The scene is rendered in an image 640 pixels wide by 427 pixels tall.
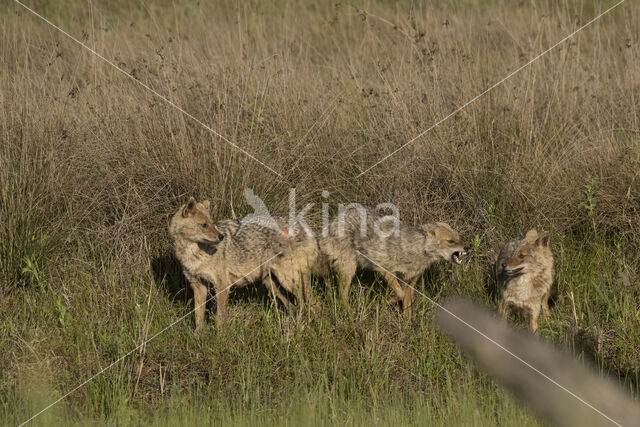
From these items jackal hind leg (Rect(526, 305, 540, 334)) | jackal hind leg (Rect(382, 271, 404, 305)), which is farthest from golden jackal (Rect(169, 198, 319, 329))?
jackal hind leg (Rect(526, 305, 540, 334))

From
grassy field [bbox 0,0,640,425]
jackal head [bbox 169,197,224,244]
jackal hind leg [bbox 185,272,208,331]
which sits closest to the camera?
grassy field [bbox 0,0,640,425]

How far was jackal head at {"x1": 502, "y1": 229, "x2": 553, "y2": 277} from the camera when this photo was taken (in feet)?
21.8

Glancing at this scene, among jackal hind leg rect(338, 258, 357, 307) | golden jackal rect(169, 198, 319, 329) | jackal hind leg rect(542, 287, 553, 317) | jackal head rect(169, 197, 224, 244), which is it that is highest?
jackal head rect(169, 197, 224, 244)

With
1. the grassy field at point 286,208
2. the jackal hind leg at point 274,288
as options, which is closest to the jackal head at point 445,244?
the grassy field at point 286,208

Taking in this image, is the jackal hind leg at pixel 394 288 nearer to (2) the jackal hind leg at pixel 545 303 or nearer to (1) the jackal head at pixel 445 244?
(1) the jackal head at pixel 445 244

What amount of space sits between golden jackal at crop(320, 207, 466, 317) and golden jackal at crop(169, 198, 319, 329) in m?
0.24

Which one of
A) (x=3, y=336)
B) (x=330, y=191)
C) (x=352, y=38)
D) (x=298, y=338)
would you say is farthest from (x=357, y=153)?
(x=352, y=38)

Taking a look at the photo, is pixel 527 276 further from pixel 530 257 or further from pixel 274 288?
pixel 274 288

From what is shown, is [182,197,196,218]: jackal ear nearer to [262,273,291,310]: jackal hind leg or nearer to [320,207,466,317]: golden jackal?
[262,273,291,310]: jackal hind leg

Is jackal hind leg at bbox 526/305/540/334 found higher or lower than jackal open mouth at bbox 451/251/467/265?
lower

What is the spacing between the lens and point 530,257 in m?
6.75

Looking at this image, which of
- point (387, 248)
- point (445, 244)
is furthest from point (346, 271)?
point (445, 244)

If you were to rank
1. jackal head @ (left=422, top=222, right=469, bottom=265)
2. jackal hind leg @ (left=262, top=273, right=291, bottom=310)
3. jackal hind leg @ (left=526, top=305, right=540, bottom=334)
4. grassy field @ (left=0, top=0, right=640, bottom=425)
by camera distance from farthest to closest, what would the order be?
jackal head @ (left=422, top=222, right=469, bottom=265)
jackal hind leg @ (left=262, top=273, right=291, bottom=310)
jackal hind leg @ (left=526, top=305, right=540, bottom=334)
grassy field @ (left=0, top=0, right=640, bottom=425)

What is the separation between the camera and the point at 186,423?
495cm
